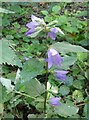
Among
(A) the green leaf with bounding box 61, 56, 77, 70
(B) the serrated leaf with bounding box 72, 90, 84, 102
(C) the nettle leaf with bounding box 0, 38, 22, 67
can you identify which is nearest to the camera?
(C) the nettle leaf with bounding box 0, 38, 22, 67

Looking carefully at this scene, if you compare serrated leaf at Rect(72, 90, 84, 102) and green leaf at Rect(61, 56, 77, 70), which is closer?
green leaf at Rect(61, 56, 77, 70)

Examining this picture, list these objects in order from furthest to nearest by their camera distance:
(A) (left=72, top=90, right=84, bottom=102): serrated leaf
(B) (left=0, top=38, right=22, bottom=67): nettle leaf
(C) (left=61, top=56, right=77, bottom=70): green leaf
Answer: (A) (left=72, top=90, right=84, bottom=102): serrated leaf, (C) (left=61, top=56, right=77, bottom=70): green leaf, (B) (left=0, top=38, right=22, bottom=67): nettle leaf

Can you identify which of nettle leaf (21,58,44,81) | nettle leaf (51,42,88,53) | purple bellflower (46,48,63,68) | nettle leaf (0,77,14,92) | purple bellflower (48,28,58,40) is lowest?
nettle leaf (0,77,14,92)

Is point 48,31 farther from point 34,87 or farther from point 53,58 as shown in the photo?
point 34,87

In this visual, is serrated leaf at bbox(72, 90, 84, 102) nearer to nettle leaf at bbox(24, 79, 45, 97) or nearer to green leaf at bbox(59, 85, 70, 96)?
green leaf at bbox(59, 85, 70, 96)

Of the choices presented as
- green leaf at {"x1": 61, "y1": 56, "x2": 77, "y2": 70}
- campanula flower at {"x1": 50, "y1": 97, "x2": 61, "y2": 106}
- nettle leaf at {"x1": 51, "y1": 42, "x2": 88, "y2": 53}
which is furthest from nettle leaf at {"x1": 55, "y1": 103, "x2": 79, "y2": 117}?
nettle leaf at {"x1": 51, "y1": 42, "x2": 88, "y2": 53}

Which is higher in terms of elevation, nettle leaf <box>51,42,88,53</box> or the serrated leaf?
nettle leaf <box>51,42,88,53</box>

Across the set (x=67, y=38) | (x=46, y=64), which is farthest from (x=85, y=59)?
(x=46, y=64)
